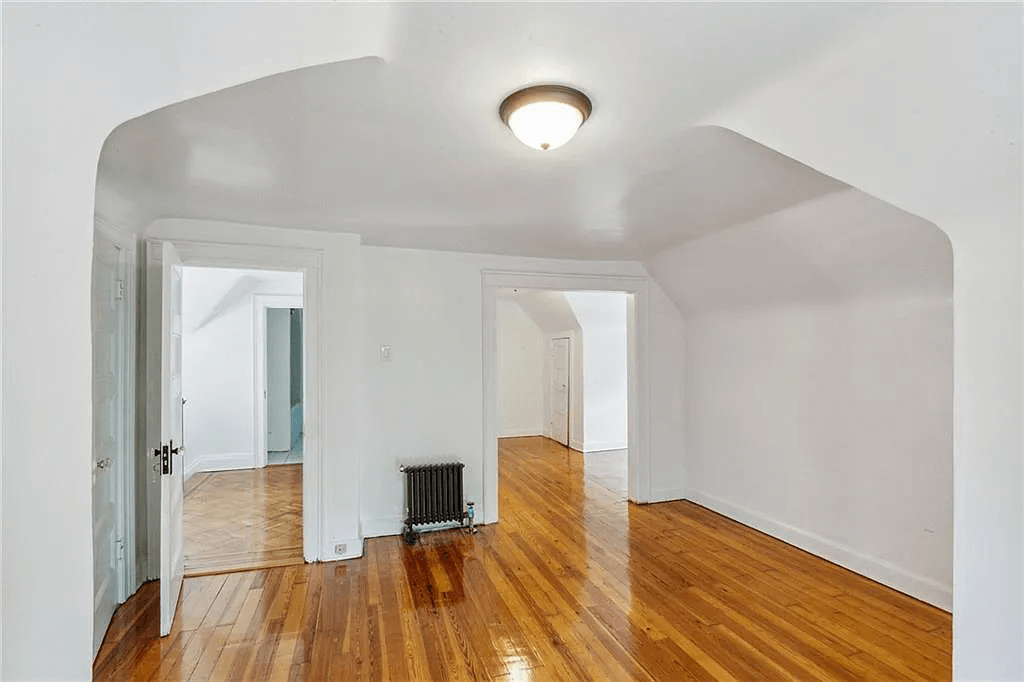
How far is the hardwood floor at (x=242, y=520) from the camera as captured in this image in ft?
11.7

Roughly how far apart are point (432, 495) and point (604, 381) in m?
4.08

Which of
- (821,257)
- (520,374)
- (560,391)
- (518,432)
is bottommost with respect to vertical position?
(518,432)

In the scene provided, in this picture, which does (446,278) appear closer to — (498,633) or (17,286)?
(498,633)

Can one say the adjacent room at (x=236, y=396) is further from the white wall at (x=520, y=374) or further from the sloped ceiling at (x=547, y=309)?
the white wall at (x=520, y=374)

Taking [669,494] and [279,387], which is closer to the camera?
[669,494]

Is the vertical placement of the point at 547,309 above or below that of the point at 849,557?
→ above

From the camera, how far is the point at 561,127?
1.70 metres

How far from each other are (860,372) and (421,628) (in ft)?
10.4

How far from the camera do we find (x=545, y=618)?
2.78 m

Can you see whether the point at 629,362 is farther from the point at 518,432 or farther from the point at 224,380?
the point at 224,380

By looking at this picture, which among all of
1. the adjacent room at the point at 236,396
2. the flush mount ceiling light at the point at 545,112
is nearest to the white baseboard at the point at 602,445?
the adjacent room at the point at 236,396

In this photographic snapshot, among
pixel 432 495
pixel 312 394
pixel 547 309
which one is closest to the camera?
pixel 312 394

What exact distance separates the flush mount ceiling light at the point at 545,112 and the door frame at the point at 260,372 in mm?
5404

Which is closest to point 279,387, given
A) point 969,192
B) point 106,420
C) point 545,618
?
→ point 106,420
